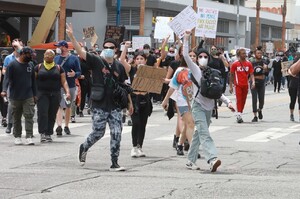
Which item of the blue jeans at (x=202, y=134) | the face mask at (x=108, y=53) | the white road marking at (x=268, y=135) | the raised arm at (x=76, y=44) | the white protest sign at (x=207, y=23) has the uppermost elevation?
the white protest sign at (x=207, y=23)

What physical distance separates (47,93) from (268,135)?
500 cm

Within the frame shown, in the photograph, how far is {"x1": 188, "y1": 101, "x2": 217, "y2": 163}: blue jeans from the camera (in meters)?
12.0

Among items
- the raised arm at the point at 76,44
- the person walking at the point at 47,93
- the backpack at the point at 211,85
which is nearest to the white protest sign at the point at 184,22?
the person walking at the point at 47,93

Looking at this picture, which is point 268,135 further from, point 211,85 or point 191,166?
point 211,85

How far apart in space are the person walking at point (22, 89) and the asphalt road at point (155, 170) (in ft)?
1.40

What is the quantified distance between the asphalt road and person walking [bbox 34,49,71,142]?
334 mm

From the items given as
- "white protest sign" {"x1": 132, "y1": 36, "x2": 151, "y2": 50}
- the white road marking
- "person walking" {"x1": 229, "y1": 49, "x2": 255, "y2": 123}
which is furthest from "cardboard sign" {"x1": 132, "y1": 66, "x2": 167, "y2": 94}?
"white protest sign" {"x1": 132, "y1": 36, "x2": 151, "y2": 50}

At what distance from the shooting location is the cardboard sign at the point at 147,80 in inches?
561

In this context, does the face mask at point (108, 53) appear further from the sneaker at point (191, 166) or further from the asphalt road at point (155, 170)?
the sneaker at point (191, 166)

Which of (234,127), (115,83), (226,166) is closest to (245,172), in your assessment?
(226,166)

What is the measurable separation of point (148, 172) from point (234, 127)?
8669 millimetres

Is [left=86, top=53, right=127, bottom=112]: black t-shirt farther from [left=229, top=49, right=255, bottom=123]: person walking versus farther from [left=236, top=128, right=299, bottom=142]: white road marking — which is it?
[left=229, top=49, right=255, bottom=123]: person walking

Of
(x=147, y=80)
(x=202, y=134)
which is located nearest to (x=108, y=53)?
(x=202, y=134)

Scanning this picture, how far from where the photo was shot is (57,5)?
35969 mm
